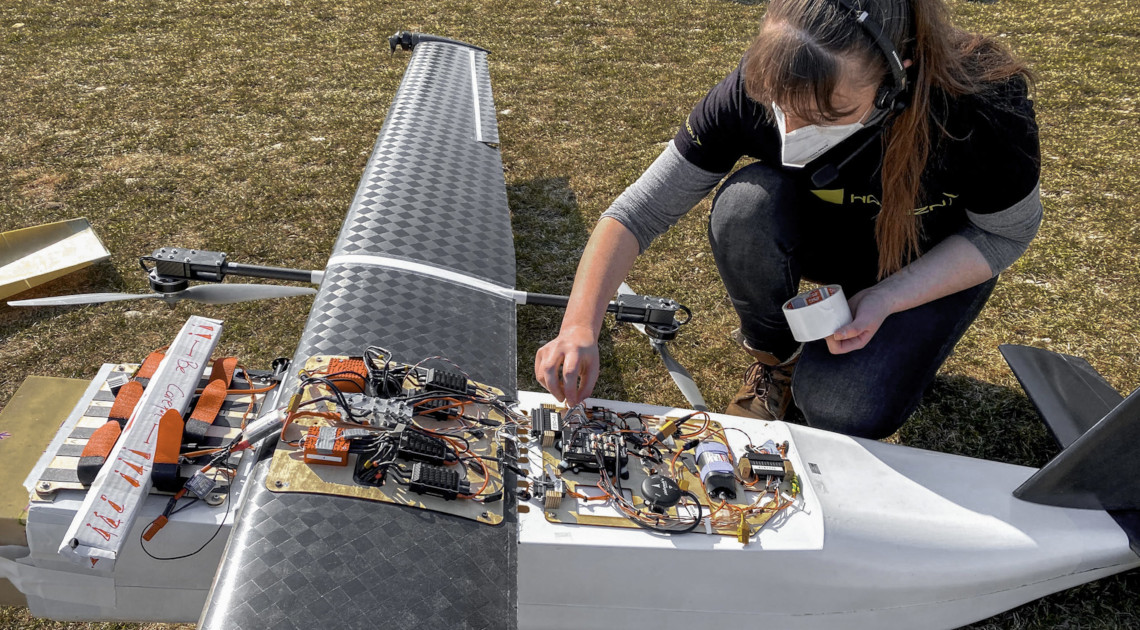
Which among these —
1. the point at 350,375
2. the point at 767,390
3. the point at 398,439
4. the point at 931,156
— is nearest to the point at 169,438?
the point at 350,375

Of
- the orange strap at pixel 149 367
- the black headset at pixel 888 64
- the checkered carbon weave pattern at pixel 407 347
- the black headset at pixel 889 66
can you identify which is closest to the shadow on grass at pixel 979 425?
the black headset at pixel 889 66

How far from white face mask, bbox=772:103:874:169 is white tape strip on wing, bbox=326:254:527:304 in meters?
1.07

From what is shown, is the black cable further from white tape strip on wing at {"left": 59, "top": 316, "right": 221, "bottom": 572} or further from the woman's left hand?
the woman's left hand

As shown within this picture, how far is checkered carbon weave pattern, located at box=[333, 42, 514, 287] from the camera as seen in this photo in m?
2.73

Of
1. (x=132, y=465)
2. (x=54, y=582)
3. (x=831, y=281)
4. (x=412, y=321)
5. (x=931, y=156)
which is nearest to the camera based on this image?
(x=132, y=465)

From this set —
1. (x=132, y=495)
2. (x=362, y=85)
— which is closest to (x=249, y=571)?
(x=132, y=495)

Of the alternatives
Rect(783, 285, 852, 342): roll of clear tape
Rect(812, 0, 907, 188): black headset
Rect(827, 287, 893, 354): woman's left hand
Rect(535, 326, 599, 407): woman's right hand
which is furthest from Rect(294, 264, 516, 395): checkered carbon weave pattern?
Rect(812, 0, 907, 188): black headset

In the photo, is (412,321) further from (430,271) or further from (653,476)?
(653,476)

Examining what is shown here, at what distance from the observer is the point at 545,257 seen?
401 cm

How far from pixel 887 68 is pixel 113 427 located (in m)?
2.14

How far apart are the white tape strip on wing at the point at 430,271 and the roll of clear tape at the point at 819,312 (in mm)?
946

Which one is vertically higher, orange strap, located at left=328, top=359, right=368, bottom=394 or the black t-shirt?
the black t-shirt

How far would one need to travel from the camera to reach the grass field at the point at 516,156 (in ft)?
11.0

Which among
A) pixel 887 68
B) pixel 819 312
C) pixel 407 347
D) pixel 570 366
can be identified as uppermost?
pixel 887 68
